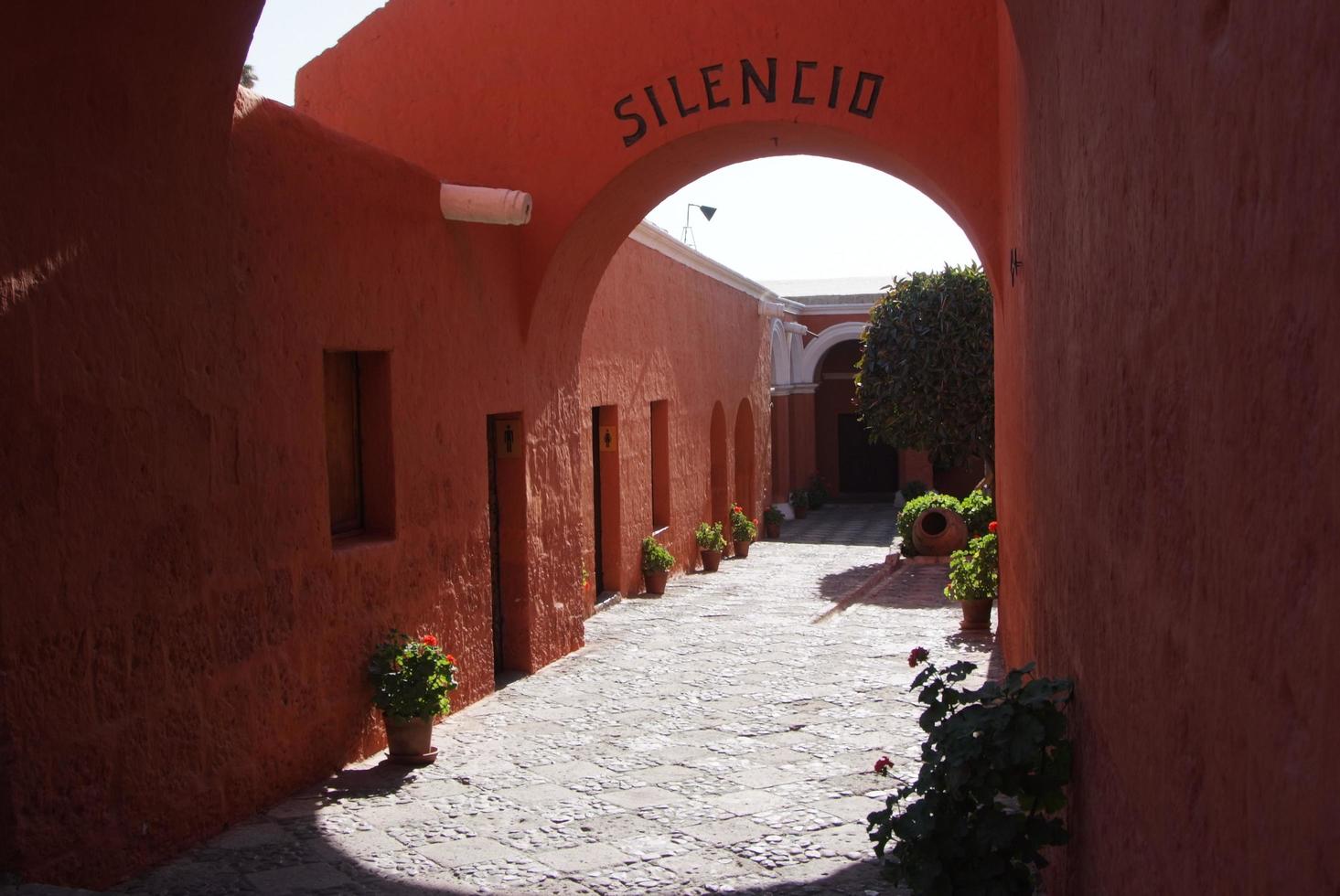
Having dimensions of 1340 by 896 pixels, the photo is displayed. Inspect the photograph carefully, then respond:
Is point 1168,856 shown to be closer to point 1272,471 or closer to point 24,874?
point 1272,471

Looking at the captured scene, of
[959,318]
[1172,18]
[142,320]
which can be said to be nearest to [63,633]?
[142,320]

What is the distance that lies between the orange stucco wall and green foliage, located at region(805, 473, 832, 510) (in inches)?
649

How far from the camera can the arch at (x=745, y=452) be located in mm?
21352

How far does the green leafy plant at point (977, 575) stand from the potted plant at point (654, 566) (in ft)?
12.6

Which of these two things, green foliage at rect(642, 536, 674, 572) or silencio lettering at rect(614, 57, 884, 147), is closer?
silencio lettering at rect(614, 57, 884, 147)

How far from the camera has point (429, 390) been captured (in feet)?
25.7

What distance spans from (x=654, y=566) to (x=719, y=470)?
5665mm

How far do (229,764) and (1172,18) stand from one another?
15.8ft

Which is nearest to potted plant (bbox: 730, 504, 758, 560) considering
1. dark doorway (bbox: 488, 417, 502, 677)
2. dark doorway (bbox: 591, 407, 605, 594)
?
dark doorway (bbox: 591, 407, 605, 594)

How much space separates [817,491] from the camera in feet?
87.7

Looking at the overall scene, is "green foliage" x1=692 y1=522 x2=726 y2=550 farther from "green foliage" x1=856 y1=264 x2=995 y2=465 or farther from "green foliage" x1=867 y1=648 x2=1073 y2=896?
"green foliage" x1=867 y1=648 x2=1073 y2=896

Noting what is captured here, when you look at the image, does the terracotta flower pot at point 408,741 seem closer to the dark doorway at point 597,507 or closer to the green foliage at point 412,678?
the green foliage at point 412,678

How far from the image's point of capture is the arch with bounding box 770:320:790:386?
25.1 metres

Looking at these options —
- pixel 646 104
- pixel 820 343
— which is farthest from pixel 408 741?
pixel 820 343
